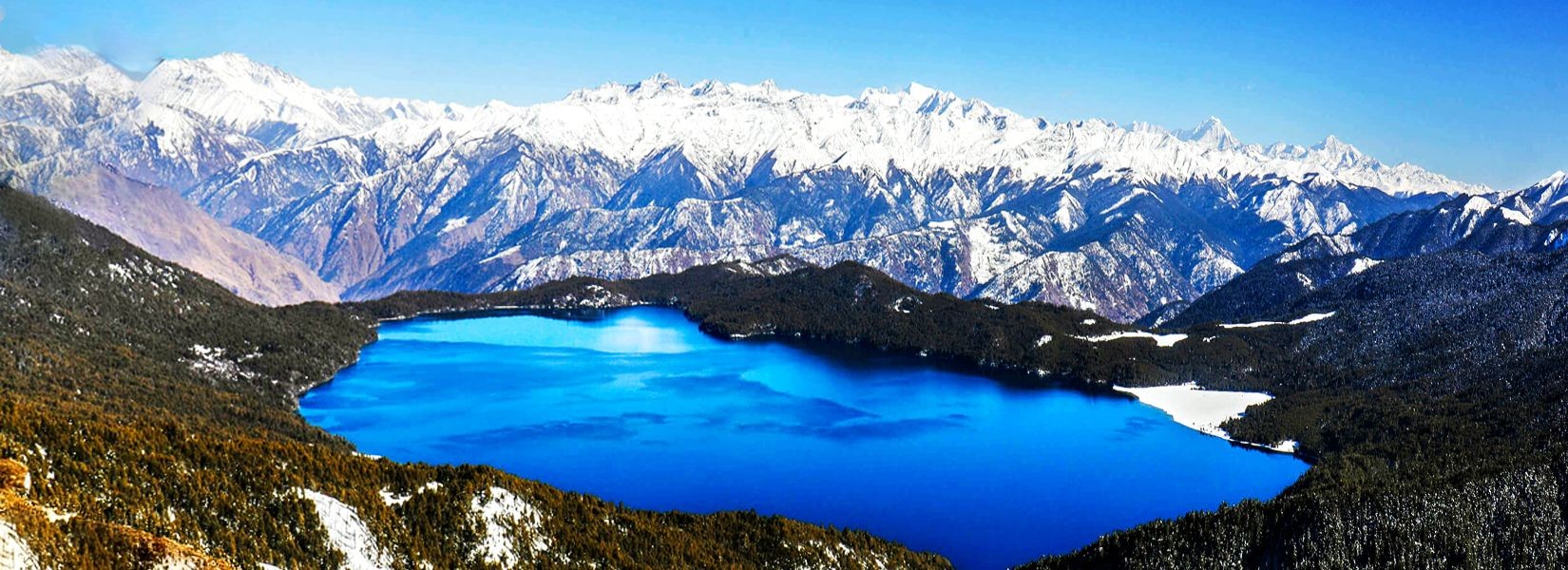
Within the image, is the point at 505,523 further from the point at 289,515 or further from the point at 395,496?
the point at 289,515

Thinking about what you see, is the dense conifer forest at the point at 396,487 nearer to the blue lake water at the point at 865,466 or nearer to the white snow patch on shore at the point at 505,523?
the white snow patch on shore at the point at 505,523

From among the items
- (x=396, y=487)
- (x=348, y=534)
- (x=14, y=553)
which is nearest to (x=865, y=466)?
(x=396, y=487)

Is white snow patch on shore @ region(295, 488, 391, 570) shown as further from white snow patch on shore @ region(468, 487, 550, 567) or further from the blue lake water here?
the blue lake water

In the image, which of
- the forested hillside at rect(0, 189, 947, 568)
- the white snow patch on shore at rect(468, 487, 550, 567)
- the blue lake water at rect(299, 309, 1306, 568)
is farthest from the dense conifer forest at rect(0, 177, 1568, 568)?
the blue lake water at rect(299, 309, 1306, 568)

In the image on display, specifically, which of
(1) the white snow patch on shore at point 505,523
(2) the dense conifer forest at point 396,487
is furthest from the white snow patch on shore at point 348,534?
(1) the white snow patch on shore at point 505,523

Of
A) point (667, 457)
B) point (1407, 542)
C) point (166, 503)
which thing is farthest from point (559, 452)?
point (1407, 542)
